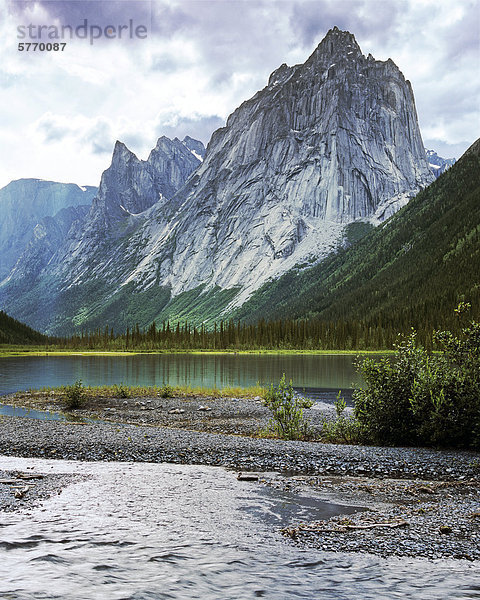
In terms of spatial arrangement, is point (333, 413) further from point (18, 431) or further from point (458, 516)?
point (458, 516)

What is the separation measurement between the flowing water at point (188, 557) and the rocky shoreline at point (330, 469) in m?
0.80

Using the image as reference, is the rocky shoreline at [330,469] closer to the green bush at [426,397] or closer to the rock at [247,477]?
the rock at [247,477]

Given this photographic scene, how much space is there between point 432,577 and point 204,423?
2138cm

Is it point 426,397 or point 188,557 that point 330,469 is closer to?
point 426,397

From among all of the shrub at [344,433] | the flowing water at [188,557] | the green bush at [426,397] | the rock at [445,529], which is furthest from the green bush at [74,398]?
the rock at [445,529]

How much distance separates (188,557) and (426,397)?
13.7m

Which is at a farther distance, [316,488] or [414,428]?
[414,428]

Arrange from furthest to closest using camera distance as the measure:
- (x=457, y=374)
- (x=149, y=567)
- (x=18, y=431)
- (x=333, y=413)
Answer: (x=333, y=413), (x=18, y=431), (x=457, y=374), (x=149, y=567)

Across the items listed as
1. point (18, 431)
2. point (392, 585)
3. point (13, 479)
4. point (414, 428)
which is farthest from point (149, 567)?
point (18, 431)

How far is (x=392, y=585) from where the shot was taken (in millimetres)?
8992

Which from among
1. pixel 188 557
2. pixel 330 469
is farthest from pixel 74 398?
pixel 188 557

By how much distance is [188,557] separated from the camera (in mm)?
10234

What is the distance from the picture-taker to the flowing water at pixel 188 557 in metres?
8.84

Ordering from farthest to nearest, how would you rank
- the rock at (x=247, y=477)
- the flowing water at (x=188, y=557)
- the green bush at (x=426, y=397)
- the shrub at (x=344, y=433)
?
the shrub at (x=344, y=433)
the green bush at (x=426, y=397)
the rock at (x=247, y=477)
the flowing water at (x=188, y=557)
